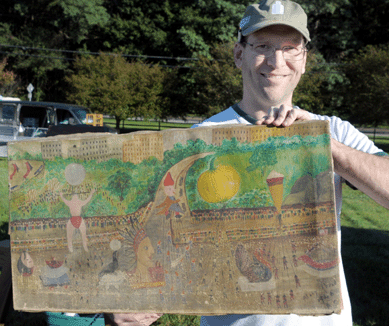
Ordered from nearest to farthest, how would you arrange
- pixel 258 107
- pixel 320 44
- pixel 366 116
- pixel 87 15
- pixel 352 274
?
pixel 258 107 → pixel 352 274 → pixel 366 116 → pixel 320 44 → pixel 87 15

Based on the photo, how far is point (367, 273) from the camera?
5203 mm

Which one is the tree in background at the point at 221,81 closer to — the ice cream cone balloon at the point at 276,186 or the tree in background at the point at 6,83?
the tree in background at the point at 6,83

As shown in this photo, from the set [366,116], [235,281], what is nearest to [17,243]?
[235,281]

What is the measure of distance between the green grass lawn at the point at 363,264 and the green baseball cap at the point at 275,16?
321 cm

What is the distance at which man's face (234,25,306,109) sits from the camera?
163cm

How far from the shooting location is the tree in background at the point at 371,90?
1985 centimetres

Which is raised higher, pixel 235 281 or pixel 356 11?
pixel 356 11

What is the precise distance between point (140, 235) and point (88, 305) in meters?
0.31

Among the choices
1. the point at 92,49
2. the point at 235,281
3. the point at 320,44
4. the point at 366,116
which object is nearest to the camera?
the point at 235,281

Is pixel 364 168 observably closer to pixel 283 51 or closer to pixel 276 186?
pixel 276 186

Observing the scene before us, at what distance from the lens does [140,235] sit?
138 centimetres

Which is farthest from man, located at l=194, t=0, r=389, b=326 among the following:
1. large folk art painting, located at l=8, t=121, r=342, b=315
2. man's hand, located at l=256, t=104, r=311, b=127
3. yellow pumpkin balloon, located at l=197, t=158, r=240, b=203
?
yellow pumpkin balloon, located at l=197, t=158, r=240, b=203

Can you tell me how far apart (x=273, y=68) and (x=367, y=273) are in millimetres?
4448

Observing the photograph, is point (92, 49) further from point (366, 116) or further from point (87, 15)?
point (366, 116)
